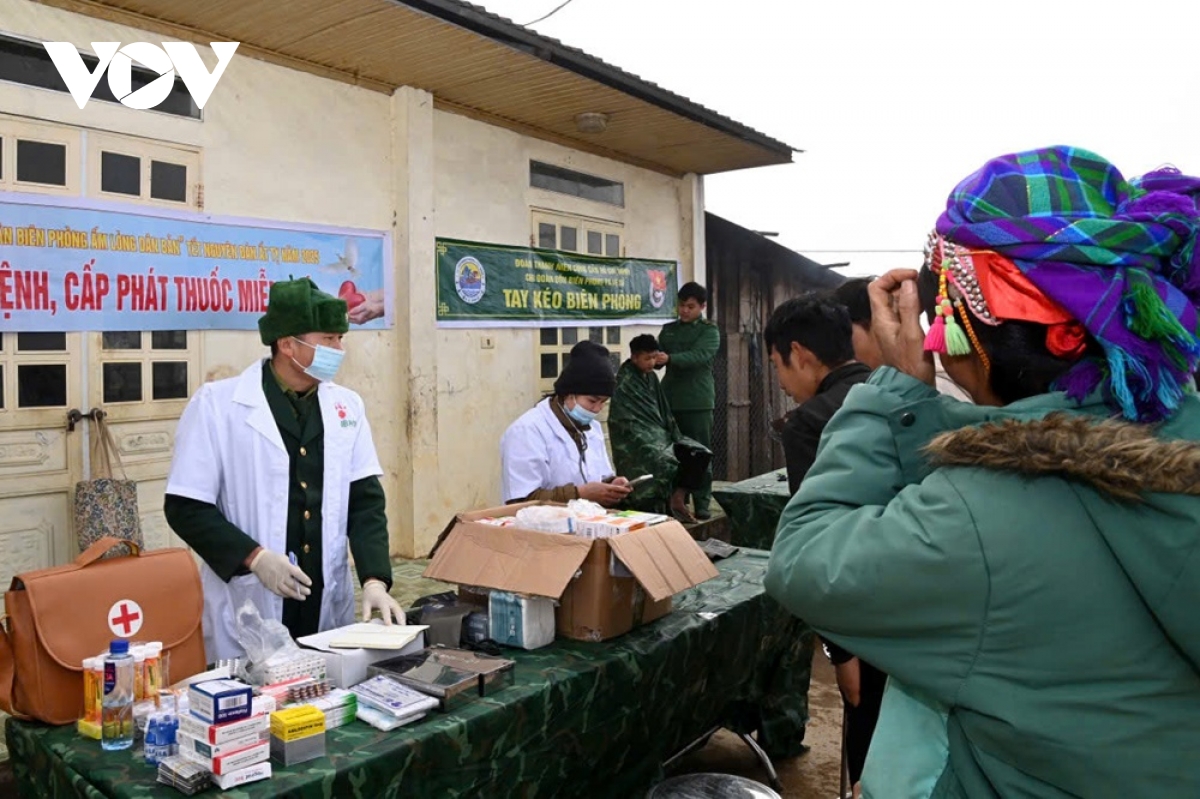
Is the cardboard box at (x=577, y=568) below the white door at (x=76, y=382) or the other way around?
below

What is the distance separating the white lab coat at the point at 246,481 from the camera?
105 inches

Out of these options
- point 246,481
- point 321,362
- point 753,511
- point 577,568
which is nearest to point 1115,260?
point 577,568

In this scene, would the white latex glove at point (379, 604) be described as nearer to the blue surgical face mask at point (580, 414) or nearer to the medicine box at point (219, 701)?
the medicine box at point (219, 701)

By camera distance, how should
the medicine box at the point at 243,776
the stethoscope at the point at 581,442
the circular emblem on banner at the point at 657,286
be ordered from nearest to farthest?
the medicine box at the point at 243,776
the stethoscope at the point at 581,442
the circular emblem on banner at the point at 657,286

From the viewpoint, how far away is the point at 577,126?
7.25 m

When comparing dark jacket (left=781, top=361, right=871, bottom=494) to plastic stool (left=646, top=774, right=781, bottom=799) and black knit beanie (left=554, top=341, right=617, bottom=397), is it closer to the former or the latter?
plastic stool (left=646, top=774, right=781, bottom=799)

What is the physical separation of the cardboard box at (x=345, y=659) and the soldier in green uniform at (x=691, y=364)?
553 centimetres

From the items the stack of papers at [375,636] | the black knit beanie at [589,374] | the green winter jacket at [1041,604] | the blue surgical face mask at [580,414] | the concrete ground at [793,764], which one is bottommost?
the concrete ground at [793,764]

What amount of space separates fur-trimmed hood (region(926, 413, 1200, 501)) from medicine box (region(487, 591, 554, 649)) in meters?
1.59

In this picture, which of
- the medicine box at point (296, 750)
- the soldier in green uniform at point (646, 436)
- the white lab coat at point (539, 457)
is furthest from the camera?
the soldier in green uniform at point (646, 436)

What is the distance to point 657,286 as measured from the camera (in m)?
8.78

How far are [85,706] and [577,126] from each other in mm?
6178

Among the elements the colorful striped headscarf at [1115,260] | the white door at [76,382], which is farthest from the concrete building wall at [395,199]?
the colorful striped headscarf at [1115,260]

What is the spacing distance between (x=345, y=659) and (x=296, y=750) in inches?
14.2
